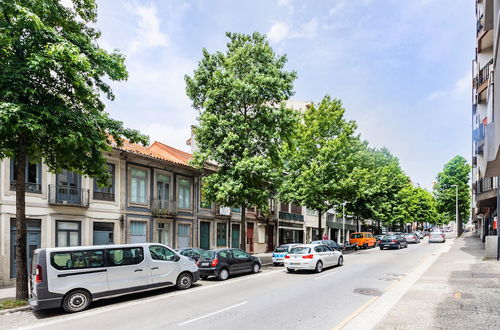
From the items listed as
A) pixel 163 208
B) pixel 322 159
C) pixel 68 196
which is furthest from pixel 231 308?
pixel 322 159

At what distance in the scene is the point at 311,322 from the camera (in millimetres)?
Answer: 8898

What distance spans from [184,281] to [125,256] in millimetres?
2882

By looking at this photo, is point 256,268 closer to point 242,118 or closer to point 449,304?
point 242,118

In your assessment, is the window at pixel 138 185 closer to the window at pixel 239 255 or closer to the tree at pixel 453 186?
the window at pixel 239 255

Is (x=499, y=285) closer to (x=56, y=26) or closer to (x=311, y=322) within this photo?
(x=311, y=322)

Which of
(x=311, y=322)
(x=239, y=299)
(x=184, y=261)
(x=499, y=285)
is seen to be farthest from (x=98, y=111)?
(x=499, y=285)

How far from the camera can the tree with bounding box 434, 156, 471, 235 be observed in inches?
2504

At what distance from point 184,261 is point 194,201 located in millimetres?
12505

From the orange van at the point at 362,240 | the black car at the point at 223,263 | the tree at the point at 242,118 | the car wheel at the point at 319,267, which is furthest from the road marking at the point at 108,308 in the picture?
the orange van at the point at 362,240

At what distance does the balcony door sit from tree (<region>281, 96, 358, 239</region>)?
1607cm

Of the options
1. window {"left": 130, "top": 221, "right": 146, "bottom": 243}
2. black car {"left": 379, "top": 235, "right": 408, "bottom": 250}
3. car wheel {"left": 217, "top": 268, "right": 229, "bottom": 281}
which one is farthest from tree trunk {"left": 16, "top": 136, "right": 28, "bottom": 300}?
black car {"left": 379, "top": 235, "right": 408, "bottom": 250}

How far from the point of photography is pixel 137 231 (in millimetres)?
22344

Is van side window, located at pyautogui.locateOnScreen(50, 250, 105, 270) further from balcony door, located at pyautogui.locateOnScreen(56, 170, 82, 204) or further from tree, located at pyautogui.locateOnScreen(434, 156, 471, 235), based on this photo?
tree, located at pyautogui.locateOnScreen(434, 156, 471, 235)

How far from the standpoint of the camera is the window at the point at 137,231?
22.0m
